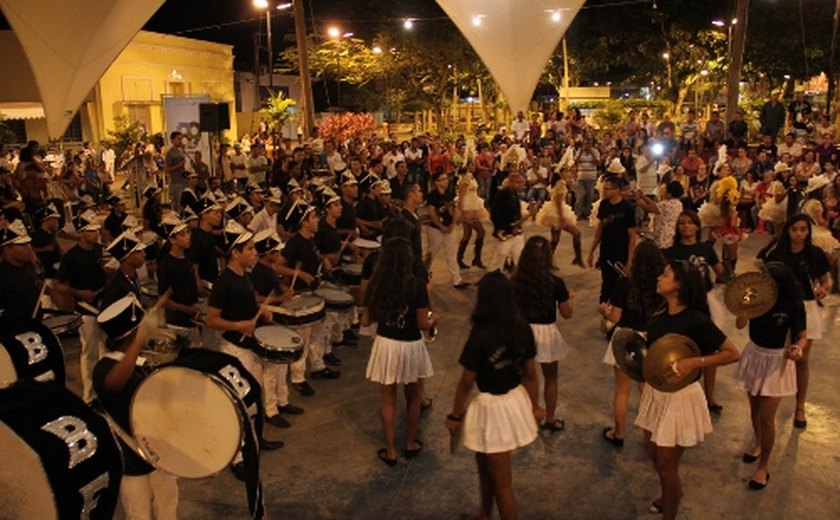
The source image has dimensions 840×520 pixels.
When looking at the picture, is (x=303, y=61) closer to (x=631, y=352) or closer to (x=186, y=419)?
(x=631, y=352)

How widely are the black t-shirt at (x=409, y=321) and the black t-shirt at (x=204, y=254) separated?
3173 mm

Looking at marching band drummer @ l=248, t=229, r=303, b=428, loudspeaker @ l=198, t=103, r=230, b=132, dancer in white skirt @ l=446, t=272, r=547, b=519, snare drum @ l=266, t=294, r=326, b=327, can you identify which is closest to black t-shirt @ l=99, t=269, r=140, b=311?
marching band drummer @ l=248, t=229, r=303, b=428

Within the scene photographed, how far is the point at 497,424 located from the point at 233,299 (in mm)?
2579

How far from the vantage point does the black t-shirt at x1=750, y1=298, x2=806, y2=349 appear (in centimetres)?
546

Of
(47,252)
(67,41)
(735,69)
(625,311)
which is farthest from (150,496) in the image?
(735,69)

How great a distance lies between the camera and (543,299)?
5984 millimetres

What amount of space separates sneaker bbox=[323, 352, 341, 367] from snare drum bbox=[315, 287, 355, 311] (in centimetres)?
79

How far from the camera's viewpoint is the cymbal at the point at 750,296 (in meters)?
5.34

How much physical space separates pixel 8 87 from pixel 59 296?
1179 inches

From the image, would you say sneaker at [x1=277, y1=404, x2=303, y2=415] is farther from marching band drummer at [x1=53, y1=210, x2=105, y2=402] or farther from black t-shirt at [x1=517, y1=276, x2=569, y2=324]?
black t-shirt at [x1=517, y1=276, x2=569, y2=324]

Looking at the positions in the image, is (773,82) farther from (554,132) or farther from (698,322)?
(698,322)

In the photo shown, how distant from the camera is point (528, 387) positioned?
196 inches

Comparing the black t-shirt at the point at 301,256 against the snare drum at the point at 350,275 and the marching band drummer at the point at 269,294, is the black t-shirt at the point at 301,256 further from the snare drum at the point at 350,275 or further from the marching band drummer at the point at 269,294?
the snare drum at the point at 350,275

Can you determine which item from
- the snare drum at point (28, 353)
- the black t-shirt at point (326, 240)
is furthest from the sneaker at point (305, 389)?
the snare drum at point (28, 353)
